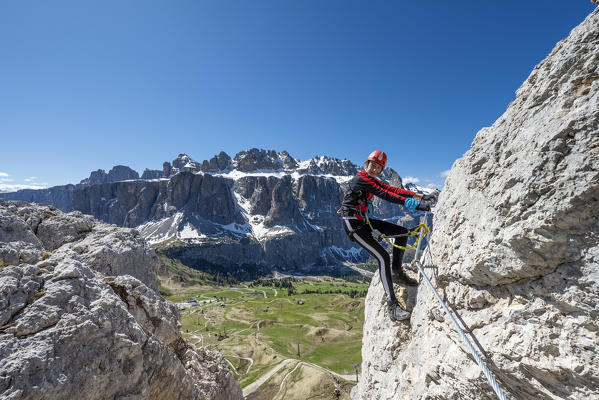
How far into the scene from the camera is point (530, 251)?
4.59m

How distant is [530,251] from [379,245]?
465 cm

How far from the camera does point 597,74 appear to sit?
459 cm

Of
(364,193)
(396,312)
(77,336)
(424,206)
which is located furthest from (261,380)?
(424,206)

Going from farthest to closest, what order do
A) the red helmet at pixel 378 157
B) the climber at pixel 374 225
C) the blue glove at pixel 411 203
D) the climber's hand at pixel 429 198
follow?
the red helmet at pixel 378 157 < the climber at pixel 374 225 < the climber's hand at pixel 429 198 < the blue glove at pixel 411 203

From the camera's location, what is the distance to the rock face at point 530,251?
4.04 meters

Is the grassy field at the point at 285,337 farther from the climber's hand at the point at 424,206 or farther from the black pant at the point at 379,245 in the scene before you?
the climber's hand at the point at 424,206

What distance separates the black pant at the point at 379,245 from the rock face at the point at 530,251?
1.64 metres

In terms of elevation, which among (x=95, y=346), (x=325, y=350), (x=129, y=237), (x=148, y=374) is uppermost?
(x=129, y=237)

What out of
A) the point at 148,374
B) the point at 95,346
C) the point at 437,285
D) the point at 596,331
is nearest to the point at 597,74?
the point at 596,331

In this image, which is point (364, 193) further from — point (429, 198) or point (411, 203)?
point (429, 198)

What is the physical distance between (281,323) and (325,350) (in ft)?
130

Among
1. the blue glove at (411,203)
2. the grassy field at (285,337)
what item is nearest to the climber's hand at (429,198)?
the blue glove at (411,203)

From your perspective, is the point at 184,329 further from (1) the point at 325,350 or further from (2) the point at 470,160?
(2) the point at 470,160

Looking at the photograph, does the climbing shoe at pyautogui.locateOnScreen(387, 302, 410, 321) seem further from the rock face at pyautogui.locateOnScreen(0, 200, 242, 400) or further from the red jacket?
the rock face at pyautogui.locateOnScreen(0, 200, 242, 400)
